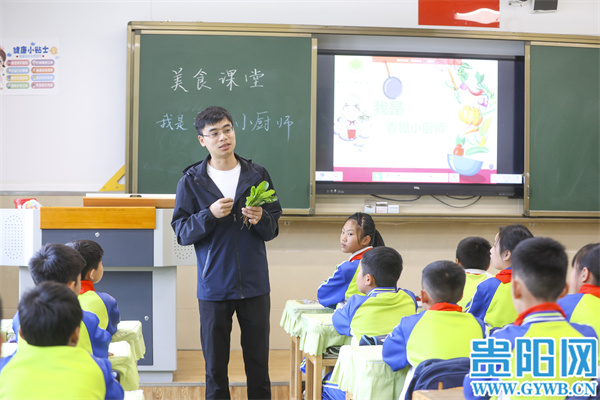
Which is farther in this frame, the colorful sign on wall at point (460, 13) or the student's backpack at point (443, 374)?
the colorful sign on wall at point (460, 13)

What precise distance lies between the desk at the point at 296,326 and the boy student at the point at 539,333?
56.3 inches

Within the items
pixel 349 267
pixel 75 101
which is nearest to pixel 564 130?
pixel 349 267

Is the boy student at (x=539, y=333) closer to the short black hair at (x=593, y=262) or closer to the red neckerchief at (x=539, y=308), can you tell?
the red neckerchief at (x=539, y=308)

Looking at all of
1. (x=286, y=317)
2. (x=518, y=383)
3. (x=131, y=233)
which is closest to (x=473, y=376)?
(x=518, y=383)

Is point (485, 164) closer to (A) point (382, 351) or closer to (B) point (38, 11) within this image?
(A) point (382, 351)

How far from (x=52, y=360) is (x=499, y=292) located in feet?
5.82

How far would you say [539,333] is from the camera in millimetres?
1496

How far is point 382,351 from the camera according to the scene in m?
1.97

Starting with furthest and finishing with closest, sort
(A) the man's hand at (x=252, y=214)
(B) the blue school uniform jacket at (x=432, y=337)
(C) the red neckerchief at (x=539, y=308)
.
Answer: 1. (A) the man's hand at (x=252, y=214)
2. (B) the blue school uniform jacket at (x=432, y=337)
3. (C) the red neckerchief at (x=539, y=308)

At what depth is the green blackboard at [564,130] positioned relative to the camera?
485 cm

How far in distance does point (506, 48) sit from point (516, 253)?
369 centimetres

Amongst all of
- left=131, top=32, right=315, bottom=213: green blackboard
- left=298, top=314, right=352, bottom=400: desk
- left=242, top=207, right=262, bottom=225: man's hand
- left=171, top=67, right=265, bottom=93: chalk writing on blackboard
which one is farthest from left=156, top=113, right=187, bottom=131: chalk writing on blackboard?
left=298, top=314, right=352, bottom=400: desk

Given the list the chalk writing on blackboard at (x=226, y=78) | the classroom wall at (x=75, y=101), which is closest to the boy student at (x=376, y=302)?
the chalk writing on blackboard at (x=226, y=78)

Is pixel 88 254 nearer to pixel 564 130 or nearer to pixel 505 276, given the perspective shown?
pixel 505 276
